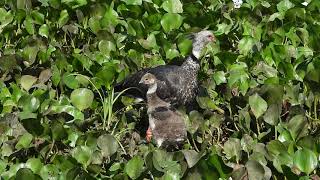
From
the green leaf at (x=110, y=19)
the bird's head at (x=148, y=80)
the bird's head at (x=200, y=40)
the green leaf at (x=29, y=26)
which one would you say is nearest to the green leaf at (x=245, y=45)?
the bird's head at (x=200, y=40)

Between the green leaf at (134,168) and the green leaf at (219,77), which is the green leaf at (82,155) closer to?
the green leaf at (134,168)

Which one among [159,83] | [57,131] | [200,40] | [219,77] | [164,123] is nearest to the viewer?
[57,131]

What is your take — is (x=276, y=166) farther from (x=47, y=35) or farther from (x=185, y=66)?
(x=47, y=35)

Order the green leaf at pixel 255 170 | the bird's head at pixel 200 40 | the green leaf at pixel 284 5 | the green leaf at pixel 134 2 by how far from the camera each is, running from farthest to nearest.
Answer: the green leaf at pixel 284 5 < the green leaf at pixel 134 2 < the bird's head at pixel 200 40 < the green leaf at pixel 255 170

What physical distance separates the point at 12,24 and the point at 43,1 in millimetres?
681

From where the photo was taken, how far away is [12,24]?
7.30 meters

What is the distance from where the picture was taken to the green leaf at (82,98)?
5.87 meters

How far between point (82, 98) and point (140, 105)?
2.27ft

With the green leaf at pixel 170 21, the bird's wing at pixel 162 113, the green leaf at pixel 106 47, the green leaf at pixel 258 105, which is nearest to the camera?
the green leaf at pixel 258 105

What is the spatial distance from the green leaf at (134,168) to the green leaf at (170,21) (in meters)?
2.39

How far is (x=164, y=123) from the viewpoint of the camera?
5.64 meters

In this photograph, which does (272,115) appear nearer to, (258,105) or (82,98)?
(258,105)

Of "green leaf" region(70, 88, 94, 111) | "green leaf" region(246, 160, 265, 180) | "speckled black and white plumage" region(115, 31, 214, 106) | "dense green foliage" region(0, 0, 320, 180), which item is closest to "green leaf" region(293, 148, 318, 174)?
"dense green foliage" region(0, 0, 320, 180)

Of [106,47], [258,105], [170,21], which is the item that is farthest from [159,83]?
[170,21]
